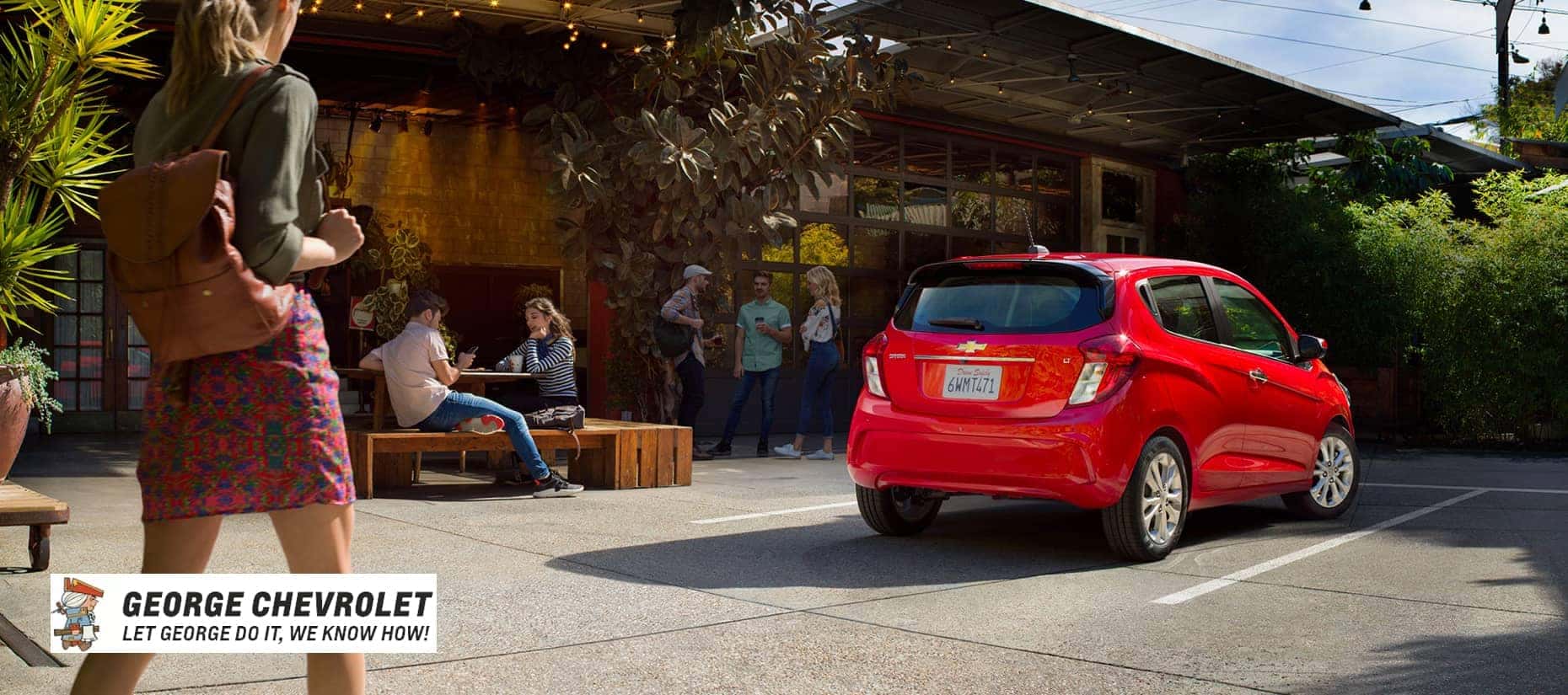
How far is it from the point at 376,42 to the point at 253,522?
6870 mm

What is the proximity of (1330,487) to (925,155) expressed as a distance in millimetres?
10208

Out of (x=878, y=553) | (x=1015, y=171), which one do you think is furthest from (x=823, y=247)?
(x=878, y=553)

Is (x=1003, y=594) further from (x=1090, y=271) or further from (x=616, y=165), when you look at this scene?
(x=616, y=165)

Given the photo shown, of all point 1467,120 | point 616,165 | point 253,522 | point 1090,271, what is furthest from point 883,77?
point 1467,120

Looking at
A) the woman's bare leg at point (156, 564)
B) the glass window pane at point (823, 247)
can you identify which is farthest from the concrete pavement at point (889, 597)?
the glass window pane at point (823, 247)

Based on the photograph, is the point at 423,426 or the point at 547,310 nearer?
the point at 423,426

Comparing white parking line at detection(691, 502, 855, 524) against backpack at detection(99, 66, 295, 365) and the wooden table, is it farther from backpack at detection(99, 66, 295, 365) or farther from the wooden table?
backpack at detection(99, 66, 295, 365)

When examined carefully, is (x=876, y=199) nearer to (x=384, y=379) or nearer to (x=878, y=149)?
(x=878, y=149)

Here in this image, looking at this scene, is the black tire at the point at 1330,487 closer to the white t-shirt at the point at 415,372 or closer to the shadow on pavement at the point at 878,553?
the shadow on pavement at the point at 878,553

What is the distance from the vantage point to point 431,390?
946cm

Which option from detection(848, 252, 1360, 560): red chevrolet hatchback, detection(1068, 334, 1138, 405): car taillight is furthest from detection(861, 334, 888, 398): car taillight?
detection(1068, 334, 1138, 405): car taillight

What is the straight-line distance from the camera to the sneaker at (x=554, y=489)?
985 cm

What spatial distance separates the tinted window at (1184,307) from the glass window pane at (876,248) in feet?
32.5

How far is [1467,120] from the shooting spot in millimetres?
33281
